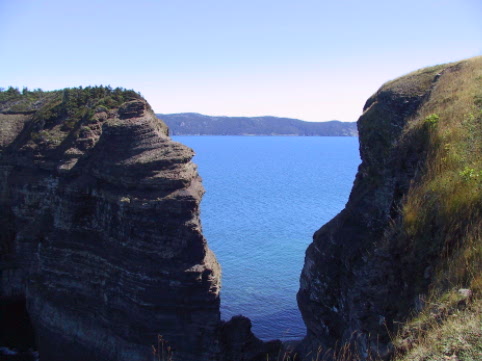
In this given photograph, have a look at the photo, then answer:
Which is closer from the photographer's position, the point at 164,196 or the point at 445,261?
the point at 445,261

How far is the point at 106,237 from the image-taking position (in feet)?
73.9

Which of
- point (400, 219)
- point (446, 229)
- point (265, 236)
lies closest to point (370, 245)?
point (400, 219)

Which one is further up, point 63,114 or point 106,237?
point 63,114

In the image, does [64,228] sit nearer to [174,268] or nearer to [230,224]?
[174,268]

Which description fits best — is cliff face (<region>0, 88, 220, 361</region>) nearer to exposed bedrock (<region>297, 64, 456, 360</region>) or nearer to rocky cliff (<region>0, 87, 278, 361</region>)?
rocky cliff (<region>0, 87, 278, 361</region>)

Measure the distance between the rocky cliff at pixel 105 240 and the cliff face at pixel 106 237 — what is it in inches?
2.4

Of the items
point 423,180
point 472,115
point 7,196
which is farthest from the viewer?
point 7,196

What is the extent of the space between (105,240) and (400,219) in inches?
602

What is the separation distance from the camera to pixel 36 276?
25219 mm

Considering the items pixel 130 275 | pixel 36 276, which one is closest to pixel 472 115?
pixel 130 275

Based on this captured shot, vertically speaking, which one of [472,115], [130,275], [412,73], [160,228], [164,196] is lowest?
[130,275]

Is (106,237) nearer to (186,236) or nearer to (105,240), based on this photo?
(105,240)

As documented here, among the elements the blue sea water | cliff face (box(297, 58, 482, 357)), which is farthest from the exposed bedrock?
the blue sea water

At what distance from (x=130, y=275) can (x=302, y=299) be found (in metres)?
8.51
